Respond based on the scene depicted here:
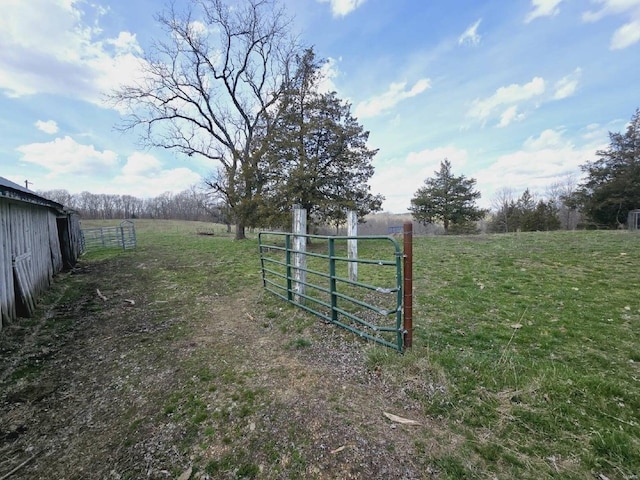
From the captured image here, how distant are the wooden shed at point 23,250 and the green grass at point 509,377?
2.15 metres

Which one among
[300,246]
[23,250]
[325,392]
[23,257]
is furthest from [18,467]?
[23,250]

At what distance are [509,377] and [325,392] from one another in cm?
180

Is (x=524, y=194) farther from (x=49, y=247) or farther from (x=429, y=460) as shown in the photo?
(x=49, y=247)

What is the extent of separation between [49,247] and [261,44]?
49.1ft

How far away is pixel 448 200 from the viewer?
79.6ft

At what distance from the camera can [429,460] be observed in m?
1.96

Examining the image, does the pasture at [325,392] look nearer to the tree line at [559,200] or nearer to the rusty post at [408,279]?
the rusty post at [408,279]

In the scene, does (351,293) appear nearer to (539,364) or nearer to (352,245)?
(352,245)

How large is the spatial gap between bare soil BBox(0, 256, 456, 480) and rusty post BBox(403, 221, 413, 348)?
528mm

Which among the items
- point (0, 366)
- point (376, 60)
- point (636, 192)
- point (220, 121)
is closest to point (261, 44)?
point (220, 121)

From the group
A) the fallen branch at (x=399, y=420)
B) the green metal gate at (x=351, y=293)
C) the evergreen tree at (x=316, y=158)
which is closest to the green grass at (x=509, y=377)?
the fallen branch at (x=399, y=420)

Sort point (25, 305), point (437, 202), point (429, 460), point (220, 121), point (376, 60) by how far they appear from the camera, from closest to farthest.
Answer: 1. point (429, 460)
2. point (25, 305)
3. point (376, 60)
4. point (220, 121)
5. point (437, 202)

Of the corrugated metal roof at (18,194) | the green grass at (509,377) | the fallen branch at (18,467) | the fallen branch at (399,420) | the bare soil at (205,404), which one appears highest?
the corrugated metal roof at (18,194)

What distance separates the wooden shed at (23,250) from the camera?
15.8 feet
